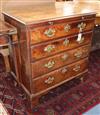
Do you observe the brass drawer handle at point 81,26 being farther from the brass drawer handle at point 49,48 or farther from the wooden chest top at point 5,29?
the wooden chest top at point 5,29

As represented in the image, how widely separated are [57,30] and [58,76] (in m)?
0.50

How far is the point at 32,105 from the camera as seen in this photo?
5.03ft

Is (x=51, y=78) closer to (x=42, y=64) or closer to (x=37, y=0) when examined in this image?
(x=42, y=64)

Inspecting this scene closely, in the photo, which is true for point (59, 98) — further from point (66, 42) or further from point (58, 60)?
point (66, 42)

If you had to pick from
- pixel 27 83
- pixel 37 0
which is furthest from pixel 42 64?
pixel 37 0

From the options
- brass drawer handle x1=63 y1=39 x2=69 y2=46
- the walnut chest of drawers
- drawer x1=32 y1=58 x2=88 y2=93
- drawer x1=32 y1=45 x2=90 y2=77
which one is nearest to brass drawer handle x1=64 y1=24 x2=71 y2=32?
the walnut chest of drawers

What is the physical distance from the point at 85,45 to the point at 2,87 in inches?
42.6

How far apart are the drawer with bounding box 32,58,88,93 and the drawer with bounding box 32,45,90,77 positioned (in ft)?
0.18

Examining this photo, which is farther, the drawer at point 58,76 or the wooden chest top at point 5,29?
the drawer at point 58,76

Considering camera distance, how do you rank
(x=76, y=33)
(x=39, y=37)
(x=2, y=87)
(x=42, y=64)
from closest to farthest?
(x=39, y=37) < (x=42, y=64) < (x=76, y=33) < (x=2, y=87)

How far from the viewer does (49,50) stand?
1.39 metres

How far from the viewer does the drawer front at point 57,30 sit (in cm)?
124

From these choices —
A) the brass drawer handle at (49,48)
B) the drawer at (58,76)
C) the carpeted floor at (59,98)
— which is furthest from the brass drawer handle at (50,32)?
the carpeted floor at (59,98)

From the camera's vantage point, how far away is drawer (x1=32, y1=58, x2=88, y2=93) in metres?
1.48
